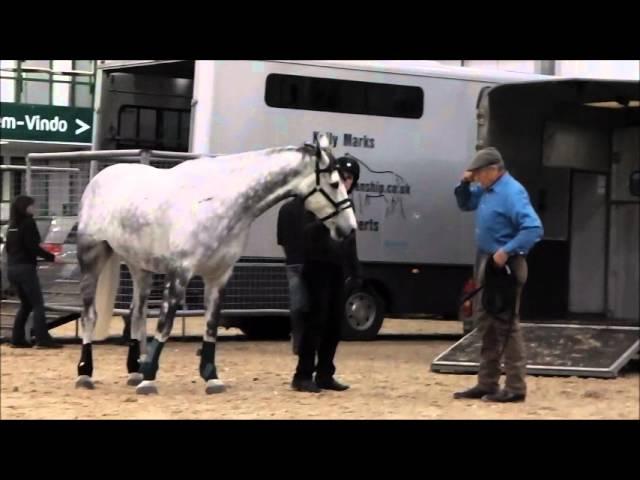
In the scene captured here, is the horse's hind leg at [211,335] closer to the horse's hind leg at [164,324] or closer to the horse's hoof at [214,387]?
the horse's hoof at [214,387]

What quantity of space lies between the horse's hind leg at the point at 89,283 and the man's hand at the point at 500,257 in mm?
3125

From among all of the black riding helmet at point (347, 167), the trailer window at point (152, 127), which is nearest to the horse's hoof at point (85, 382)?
the black riding helmet at point (347, 167)

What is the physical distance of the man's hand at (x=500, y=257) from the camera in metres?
7.09

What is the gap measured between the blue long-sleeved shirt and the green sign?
1298cm

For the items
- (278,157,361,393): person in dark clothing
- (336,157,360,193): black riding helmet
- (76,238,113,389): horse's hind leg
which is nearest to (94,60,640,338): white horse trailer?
(336,157,360,193): black riding helmet

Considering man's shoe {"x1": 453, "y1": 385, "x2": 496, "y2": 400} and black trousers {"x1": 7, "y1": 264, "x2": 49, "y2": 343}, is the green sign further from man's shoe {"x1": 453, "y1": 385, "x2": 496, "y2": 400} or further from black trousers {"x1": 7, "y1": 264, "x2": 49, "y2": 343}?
man's shoe {"x1": 453, "y1": 385, "x2": 496, "y2": 400}

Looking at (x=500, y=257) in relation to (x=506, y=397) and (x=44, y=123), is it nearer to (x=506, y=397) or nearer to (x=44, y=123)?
(x=506, y=397)

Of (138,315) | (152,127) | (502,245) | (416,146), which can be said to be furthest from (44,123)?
(502,245)

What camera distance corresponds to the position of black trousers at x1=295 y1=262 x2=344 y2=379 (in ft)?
25.9

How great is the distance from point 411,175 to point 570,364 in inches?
179

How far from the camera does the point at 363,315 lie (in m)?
12.8

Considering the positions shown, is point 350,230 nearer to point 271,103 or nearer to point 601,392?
point 601,392

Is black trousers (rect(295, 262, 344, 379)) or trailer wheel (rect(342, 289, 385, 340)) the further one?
trailer wheel (rect(342, 289, 385, 340))

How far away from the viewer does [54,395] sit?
7723 millimetres
